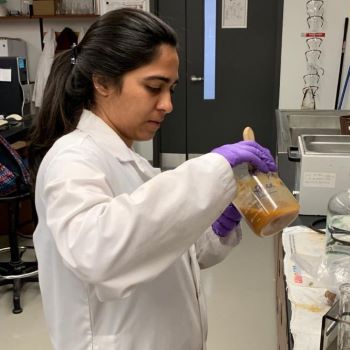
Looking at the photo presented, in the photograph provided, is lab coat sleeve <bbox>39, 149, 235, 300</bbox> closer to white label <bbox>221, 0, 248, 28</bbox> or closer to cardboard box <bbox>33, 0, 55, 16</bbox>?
white label <bbox>221, 0, 248, 28</bbox>

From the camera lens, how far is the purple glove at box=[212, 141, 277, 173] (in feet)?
2.75

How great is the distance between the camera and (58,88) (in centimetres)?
105

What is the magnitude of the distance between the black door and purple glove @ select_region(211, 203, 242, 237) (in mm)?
3349

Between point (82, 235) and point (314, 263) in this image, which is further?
point (314, 263)

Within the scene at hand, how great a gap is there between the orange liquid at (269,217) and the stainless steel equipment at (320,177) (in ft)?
2.37

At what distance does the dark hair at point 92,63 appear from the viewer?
0.93 meters

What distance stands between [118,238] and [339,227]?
81 cm

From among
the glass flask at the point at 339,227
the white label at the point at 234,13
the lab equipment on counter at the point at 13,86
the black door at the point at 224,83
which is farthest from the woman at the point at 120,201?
the white label at the point at 234,13

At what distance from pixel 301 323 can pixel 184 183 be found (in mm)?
487

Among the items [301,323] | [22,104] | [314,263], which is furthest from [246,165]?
[22,104]

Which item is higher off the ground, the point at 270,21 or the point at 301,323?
the point at 270,21

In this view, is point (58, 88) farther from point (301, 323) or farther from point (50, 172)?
point (301, 323)

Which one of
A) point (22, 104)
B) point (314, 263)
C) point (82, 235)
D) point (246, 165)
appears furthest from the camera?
point (22, 104)

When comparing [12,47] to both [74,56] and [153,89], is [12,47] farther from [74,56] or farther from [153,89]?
[153,89]
